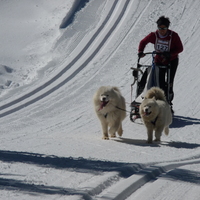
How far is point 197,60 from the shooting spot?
1559 cm

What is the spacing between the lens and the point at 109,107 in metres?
9.23

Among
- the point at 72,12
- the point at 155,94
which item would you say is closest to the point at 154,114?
the point at 155,94

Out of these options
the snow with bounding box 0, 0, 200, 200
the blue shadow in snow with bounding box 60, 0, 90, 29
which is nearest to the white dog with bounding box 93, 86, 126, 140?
the snow with bounding box 0, 0, 200, 200

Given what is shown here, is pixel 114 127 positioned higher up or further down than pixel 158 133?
higher up

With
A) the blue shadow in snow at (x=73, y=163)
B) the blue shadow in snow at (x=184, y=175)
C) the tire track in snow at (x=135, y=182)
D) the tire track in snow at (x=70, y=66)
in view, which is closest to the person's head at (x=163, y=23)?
Answer: the tire track in snow at (x=135, y=182)

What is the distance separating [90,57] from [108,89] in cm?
777

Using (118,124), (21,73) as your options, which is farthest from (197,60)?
(118,124)

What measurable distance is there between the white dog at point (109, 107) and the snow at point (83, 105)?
333mm

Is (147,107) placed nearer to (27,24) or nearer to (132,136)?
(132,136)

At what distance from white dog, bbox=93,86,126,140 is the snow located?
13.1 inches

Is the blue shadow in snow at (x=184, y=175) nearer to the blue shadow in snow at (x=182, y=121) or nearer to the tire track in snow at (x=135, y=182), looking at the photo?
the tire track in snow at (x=135, y=182)

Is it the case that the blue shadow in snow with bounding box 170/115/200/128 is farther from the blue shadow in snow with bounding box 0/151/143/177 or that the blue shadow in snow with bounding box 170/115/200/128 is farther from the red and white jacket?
the blue shadow in snow with bounding box 0/151/143/177

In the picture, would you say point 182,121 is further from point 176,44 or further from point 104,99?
point 104,99

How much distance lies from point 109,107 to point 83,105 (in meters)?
4.03
